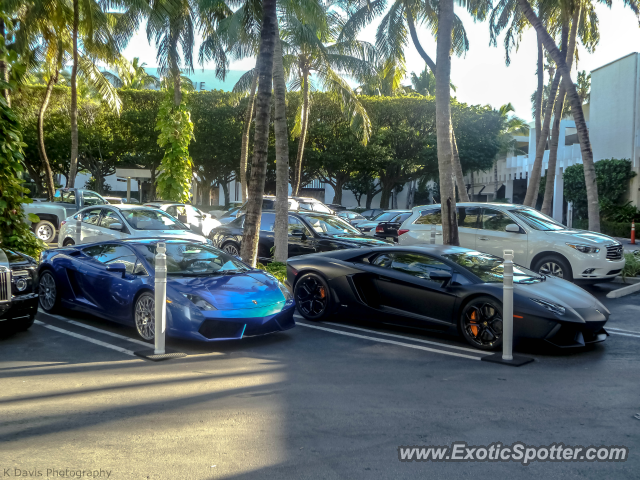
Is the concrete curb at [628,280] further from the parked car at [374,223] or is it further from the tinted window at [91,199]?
the tinted window at [91,199]

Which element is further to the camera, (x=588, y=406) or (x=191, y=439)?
(x=588, y=406)

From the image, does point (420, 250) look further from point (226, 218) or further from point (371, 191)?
point (371, 191)

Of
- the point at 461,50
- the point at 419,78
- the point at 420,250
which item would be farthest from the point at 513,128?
the point at 420,250

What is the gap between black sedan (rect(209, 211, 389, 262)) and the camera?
13.1 meters

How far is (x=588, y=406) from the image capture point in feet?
17.0

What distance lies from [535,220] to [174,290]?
8303 mm

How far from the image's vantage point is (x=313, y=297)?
29.0 feet

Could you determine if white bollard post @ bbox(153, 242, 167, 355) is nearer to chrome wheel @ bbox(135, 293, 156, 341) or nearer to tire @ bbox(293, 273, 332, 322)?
chrome wheel @ bbox(135, 293, 156, 341)

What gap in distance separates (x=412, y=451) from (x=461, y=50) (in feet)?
63.3

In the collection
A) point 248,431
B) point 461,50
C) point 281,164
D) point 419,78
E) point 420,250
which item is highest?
point 419,78

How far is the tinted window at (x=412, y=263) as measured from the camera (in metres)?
7.83

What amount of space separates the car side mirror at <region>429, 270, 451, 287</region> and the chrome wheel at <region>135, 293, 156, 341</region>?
3.46 m

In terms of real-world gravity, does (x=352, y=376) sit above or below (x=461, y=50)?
below

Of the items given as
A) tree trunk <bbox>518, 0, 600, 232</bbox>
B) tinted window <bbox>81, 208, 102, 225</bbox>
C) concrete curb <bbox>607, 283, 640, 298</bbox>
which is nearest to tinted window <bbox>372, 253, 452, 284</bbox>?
concrete curb <bbox>607, 283, 640, 298</bbox>
